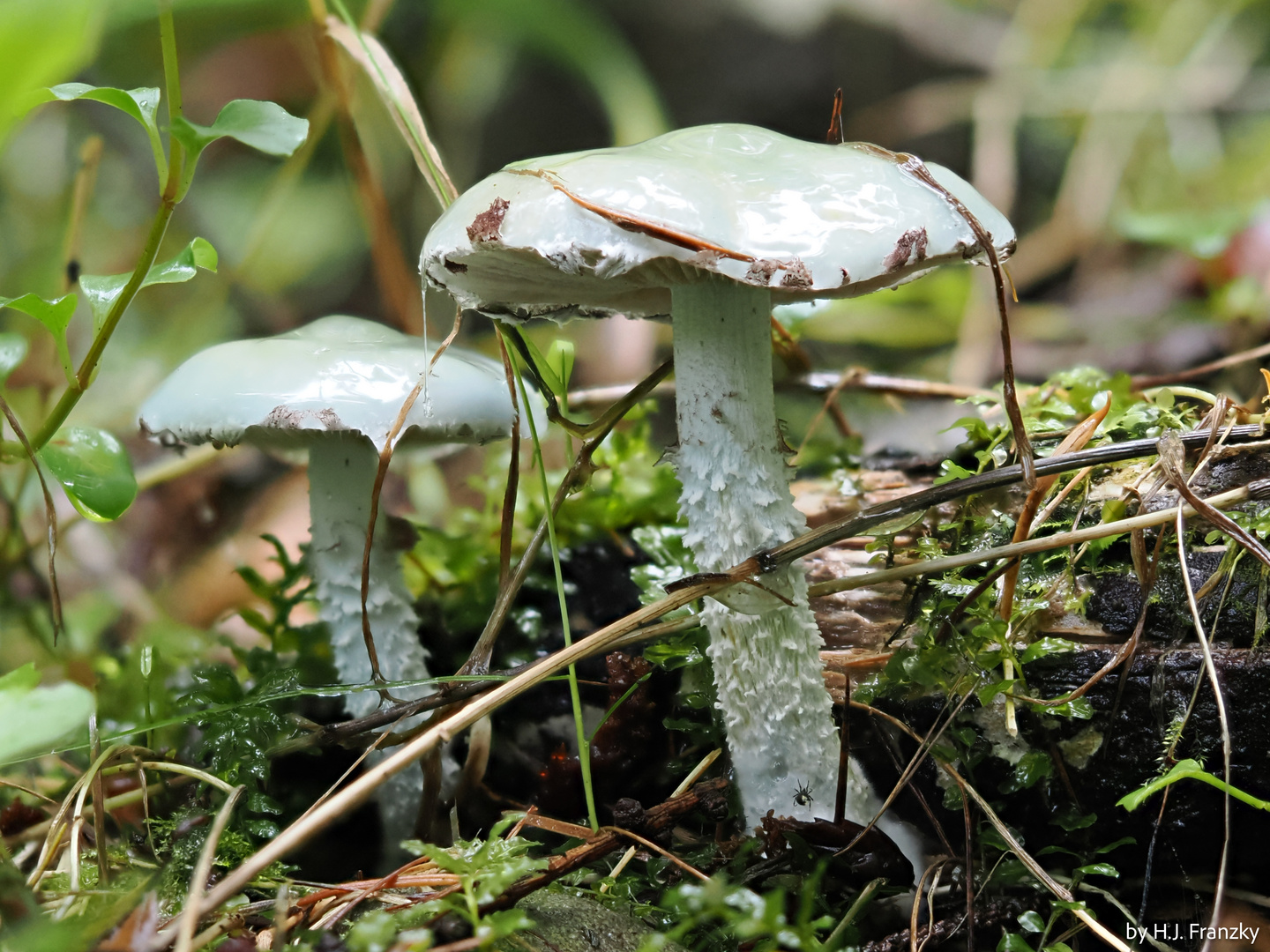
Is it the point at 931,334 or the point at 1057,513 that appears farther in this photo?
the point at 931,334

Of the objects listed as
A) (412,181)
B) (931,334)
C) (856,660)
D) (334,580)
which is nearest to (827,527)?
(856,660)

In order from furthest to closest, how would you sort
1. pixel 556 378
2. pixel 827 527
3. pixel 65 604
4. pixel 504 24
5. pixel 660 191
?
pixel 504 24, pixel 65 604, pixel 556 378, pixel 827 527, pixel 660 191

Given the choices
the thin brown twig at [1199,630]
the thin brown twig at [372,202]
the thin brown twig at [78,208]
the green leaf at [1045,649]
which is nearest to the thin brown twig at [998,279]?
the thin brown twig at [1199,630]

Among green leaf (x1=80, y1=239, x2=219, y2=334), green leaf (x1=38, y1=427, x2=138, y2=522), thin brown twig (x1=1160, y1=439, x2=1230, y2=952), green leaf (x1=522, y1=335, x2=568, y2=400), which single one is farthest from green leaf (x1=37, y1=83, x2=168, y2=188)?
thin brown twig (x1=1160, y1=439, x2=1230, y2=952)

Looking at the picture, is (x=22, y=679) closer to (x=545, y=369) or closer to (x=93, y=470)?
(x=93, y=470)

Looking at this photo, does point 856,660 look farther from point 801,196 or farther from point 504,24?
point 504,24

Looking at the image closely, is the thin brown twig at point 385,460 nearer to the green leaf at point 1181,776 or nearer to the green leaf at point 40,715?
the green leaf at point 40,715
